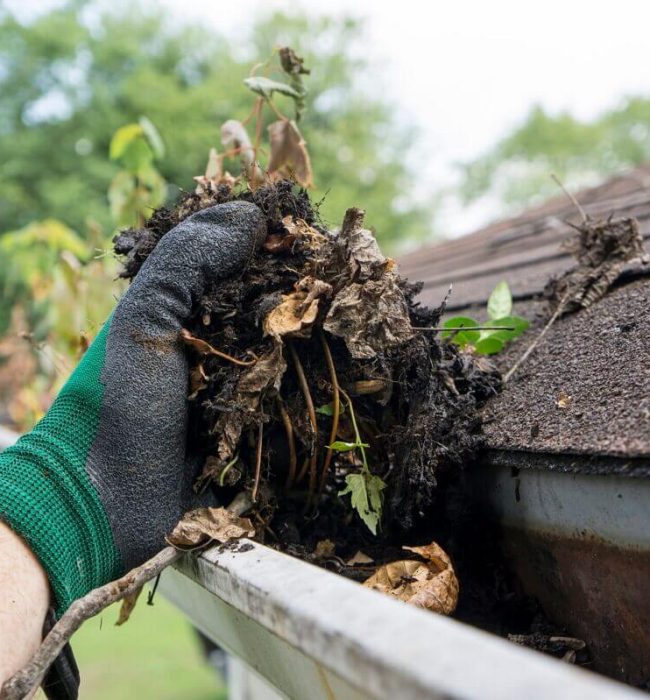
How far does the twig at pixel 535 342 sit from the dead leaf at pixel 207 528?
48 cm

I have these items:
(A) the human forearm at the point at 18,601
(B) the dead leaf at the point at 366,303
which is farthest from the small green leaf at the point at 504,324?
(A) the human forearm at the point at 18,601

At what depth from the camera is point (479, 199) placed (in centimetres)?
2391

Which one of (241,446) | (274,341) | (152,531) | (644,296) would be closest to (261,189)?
(274,341)

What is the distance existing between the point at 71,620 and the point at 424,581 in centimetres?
42

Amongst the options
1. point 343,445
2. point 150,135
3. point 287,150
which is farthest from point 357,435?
point 150,135

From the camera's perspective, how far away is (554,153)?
2362cm

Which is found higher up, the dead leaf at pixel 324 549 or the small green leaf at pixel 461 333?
the small green leaf at pixel 461 333

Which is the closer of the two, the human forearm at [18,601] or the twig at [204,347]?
the human forearm at [18,601]

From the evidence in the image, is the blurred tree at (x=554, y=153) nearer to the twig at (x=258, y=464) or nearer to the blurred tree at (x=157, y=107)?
the blurred tree at (x=157, y=107)

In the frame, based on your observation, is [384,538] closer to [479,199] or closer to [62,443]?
[62,443]

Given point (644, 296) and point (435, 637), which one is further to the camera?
point (644, 296)

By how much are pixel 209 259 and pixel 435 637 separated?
25.4 inches

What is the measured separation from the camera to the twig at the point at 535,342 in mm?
1133

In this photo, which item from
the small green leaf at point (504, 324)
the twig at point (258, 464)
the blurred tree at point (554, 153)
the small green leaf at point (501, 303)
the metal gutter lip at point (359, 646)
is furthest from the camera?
the blurred tree at point (554, 153)
